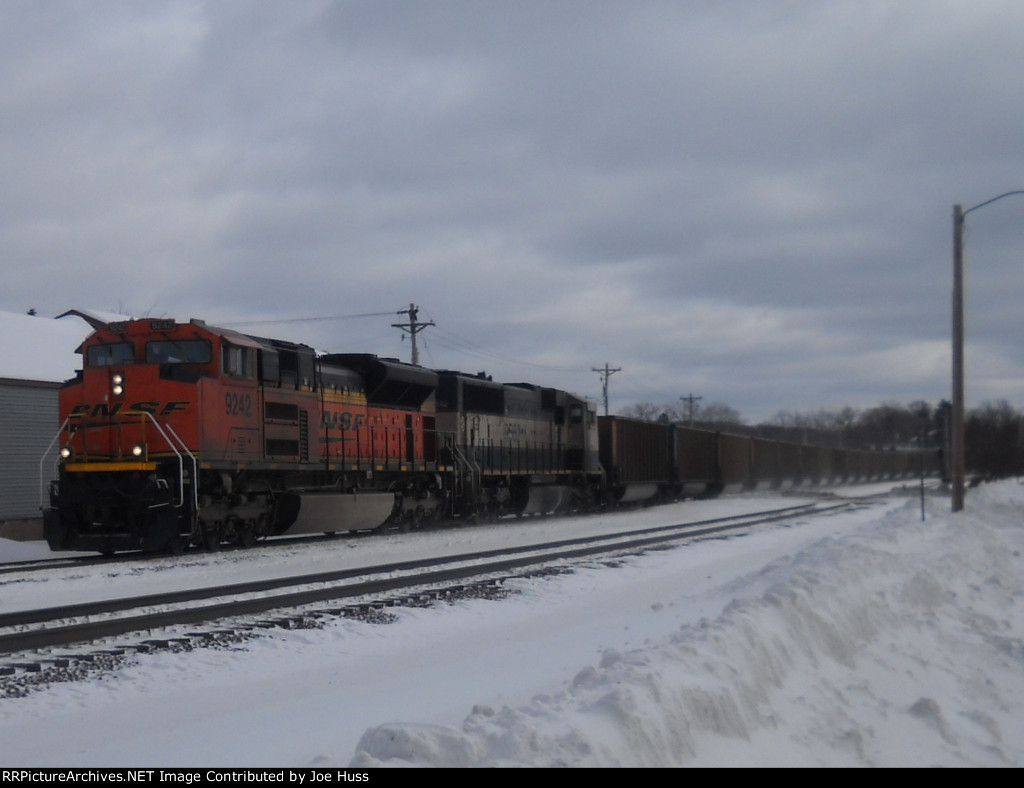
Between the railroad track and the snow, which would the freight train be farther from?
the snow

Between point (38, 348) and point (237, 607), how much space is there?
21913 millimetres

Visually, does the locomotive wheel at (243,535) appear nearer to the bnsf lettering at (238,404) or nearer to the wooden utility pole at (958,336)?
the bnsf lettering at (238,404)

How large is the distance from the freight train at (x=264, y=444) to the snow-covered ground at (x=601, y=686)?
12.6ft

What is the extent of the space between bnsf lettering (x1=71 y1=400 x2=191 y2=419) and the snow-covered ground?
14.7 ft

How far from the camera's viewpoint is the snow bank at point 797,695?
189 inches

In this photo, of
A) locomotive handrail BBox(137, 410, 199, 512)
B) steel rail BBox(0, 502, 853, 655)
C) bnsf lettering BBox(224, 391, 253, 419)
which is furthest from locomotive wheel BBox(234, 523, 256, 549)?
steel rail BBox(0, 502, 853, 655)

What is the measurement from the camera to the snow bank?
4.81 meters

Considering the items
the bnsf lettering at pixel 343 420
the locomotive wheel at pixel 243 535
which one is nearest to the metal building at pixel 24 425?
the bnsf lettering at pixel 343 420

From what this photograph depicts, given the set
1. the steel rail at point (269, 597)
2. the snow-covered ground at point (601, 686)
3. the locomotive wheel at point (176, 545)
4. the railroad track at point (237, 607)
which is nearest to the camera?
the snow-covered ground at point (601, 686)

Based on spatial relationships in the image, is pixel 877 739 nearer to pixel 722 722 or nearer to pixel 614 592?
pixel 722 722

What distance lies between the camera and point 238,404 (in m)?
17.7

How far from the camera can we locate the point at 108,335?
1770cm

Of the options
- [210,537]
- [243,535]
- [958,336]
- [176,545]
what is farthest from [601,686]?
[958,336]

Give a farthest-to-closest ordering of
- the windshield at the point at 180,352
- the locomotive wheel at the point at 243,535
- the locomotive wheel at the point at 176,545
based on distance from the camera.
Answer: the locomotive wheel at the point at 243,535
the windshield at the point at 180,352
the locomotive wheel at the point at 176,545
